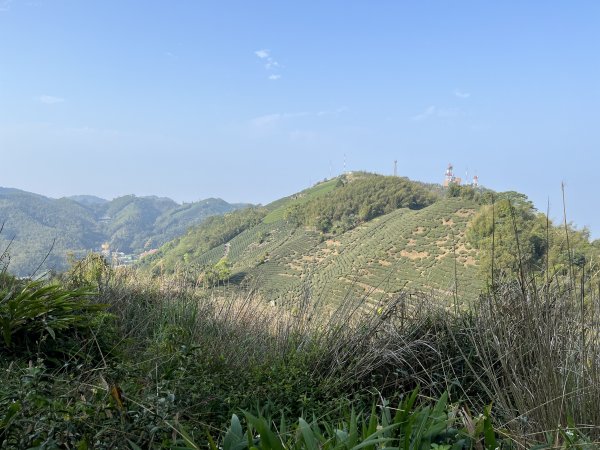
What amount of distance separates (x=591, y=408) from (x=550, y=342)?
288mm

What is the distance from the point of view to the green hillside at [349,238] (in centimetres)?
4178

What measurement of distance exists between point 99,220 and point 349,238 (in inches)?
4340

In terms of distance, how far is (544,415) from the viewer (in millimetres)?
1921

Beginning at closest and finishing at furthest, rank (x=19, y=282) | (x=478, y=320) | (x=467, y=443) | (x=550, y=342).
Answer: (x=467, y=443) < (x=550, y=342) < (x=478, y=320) < (x=19, y=282)

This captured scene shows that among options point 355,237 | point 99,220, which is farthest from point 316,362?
point 99,220

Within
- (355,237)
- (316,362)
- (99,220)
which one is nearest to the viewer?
(316,362)

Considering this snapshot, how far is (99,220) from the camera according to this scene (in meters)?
147

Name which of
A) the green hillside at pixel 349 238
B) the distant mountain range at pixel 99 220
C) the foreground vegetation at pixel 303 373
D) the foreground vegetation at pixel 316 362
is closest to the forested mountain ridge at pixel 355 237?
the green hillside at pixel 349 238

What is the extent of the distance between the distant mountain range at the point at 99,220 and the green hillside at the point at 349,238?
65.3ft

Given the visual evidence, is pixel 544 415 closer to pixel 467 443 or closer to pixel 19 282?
pixel 467 443

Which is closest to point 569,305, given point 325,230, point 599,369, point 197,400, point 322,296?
point 599,369

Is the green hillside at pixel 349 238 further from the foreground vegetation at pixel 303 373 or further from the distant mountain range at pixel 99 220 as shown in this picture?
the foreground vegetation at pixel 303 373

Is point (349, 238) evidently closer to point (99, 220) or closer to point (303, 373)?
point (303, 373)

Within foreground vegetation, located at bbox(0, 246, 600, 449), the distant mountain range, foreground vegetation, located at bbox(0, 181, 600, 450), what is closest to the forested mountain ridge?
the distant mountain range
